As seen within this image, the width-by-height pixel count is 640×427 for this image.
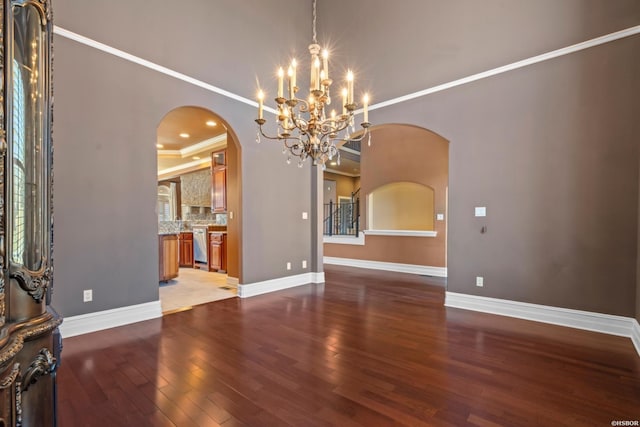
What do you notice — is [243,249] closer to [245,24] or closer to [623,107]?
[245,24]

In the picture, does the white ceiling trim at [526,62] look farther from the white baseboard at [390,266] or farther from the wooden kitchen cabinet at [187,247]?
the wooden kitchen cabinet at [187,247]

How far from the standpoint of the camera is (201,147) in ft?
23.6

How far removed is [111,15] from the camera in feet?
10.7

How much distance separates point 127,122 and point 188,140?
3719 mm

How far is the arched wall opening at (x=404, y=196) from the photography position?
6.32 meters

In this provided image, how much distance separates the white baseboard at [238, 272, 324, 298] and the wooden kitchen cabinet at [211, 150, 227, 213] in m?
2.04

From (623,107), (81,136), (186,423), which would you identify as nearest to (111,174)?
(81,136)

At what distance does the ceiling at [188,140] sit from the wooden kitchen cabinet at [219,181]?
0.54m

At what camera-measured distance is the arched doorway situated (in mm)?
4906

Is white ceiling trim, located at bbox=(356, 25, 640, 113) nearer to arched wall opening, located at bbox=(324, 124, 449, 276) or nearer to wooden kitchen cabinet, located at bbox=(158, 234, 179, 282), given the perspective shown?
arched wall opening, located at bbox=(324, 124, 449, 276)

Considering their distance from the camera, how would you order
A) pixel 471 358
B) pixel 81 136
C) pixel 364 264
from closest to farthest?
pixel 471 358 < pixel 81 136 < pixel 364 264

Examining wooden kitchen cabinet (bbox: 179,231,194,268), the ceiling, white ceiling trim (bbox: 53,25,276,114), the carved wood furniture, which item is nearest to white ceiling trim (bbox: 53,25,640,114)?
white ceiling trim (bbox: 53,25,276,114)

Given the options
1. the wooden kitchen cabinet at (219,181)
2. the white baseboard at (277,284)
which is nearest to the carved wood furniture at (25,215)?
the white baseboard at (277,284)

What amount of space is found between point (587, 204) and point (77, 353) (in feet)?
17.1
